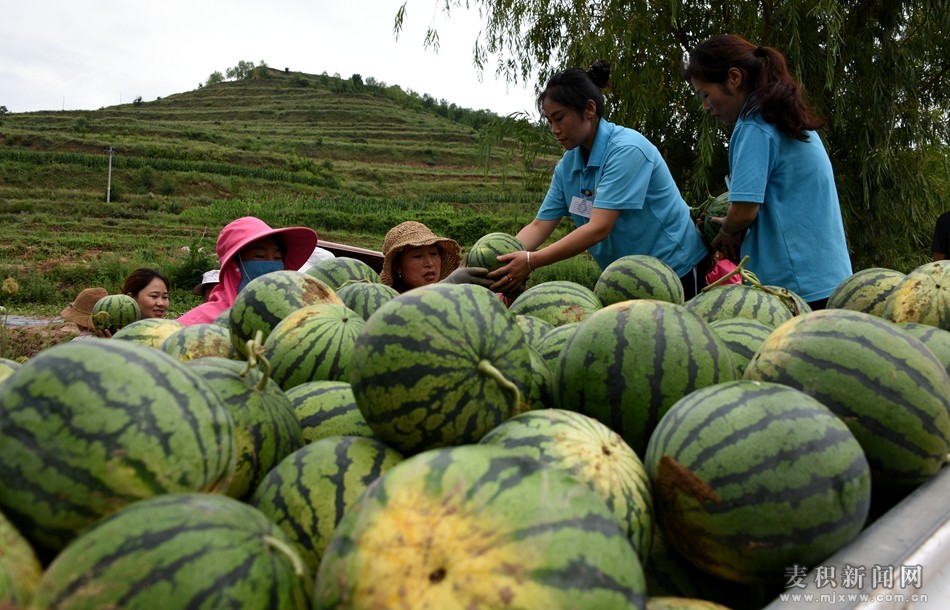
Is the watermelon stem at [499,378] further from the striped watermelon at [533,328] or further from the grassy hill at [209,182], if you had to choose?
Answer: the grassy hill at [209,182]

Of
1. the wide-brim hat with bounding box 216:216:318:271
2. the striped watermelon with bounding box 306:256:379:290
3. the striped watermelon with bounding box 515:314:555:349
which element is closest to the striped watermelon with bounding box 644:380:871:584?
the striped watermelon with bounding box 515:314:555:349

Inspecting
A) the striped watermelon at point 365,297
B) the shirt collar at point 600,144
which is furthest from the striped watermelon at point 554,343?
the shirt collar at point 600,144

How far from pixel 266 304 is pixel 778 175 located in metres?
2.53

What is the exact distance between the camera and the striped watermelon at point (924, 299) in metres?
2.43

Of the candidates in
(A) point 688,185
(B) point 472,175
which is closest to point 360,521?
(A) point 688,185

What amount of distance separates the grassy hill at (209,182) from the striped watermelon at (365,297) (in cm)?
618

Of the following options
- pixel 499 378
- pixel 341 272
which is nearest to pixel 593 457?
pixel 499 378

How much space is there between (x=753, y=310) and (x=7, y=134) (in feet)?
180

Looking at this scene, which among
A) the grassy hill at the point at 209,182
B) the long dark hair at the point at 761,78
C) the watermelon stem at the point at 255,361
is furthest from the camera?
the grassy hill at the point at 209,182

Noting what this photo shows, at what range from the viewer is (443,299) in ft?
5.59

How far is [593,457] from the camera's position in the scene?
141 cm

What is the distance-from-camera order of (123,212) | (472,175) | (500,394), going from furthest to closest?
1. (472,175)
2. (123,212)
3. (500,394)

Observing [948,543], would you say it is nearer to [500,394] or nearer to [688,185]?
[500,394]

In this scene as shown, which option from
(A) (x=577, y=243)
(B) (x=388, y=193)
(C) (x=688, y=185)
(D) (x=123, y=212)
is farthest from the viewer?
(B) (x=388, y=193)
